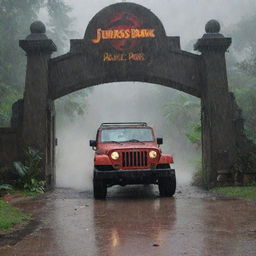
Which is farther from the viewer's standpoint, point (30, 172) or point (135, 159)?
point (30, 172)

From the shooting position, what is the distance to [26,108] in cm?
1523

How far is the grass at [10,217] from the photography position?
309 inches

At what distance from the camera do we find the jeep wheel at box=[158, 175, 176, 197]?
1221 cm

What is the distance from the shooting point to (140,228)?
761 cm

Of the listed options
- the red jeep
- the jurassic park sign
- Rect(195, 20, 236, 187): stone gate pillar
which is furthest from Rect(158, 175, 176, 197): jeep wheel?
the jurassic park sign

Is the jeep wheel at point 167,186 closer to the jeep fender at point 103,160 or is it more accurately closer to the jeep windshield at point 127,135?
the jeep windshield at point 127,135

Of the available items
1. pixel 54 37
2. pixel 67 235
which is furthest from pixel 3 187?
pixel 54 37

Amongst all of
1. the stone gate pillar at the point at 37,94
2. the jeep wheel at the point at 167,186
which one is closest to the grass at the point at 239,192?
the jeep wheel at the point at 167,186

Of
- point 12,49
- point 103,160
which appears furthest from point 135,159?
point 12,49

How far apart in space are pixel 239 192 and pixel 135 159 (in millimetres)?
3268

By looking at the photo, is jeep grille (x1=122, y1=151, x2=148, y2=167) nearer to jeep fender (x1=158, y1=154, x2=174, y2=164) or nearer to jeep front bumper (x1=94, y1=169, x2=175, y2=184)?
jeep front bumper (x1=94, y1=169, x2=175, y2=184)

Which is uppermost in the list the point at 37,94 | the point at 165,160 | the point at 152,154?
the point at 37,94

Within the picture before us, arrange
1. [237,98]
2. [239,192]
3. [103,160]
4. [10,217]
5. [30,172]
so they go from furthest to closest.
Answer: [237,98], [30,172], [239,192], [103,160], [10,217]

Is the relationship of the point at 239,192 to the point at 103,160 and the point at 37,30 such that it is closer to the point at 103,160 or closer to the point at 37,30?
the point at 103,160
